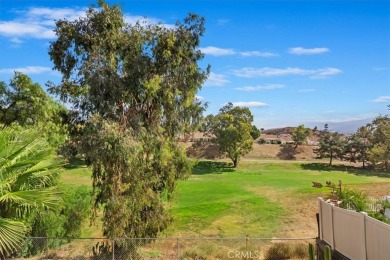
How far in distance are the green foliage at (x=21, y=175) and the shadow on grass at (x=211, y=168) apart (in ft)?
174

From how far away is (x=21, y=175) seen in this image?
10.2m

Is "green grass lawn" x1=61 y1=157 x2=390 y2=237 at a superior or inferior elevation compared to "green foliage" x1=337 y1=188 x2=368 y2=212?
inferior

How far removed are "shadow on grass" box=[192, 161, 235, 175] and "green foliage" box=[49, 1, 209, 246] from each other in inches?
1871

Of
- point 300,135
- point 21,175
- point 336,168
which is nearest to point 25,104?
point 21,175

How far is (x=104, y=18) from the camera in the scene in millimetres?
15477

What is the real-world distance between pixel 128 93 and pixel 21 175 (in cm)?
616

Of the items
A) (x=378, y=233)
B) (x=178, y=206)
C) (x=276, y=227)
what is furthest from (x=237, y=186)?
(x=378, y=233)

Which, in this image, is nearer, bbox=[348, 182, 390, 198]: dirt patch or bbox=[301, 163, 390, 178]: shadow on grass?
bbox=[348, 182, 390, 198]: dirt patch

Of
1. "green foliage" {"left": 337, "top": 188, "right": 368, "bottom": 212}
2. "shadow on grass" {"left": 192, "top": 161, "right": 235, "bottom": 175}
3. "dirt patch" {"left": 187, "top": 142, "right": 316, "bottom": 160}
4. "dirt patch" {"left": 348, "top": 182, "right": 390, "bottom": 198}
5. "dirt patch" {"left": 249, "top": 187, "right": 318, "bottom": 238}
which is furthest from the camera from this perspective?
"dirt patch" {"left": 187, "top": 142, "right": 316, "bottom": 160}

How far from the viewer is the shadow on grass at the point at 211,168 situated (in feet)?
216

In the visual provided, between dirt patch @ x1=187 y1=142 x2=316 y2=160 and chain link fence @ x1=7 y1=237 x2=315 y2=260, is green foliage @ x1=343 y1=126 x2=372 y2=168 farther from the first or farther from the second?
chain link fence @ x1=7 y1=237 x2=315 y2=260

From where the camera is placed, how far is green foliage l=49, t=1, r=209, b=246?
49.6 feet

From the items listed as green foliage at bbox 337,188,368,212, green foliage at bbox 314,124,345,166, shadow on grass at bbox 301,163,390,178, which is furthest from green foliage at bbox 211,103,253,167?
green foliage at bbox 337,188,368,212

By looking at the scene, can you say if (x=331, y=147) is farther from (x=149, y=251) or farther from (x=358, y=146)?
(x=149, y=251)
